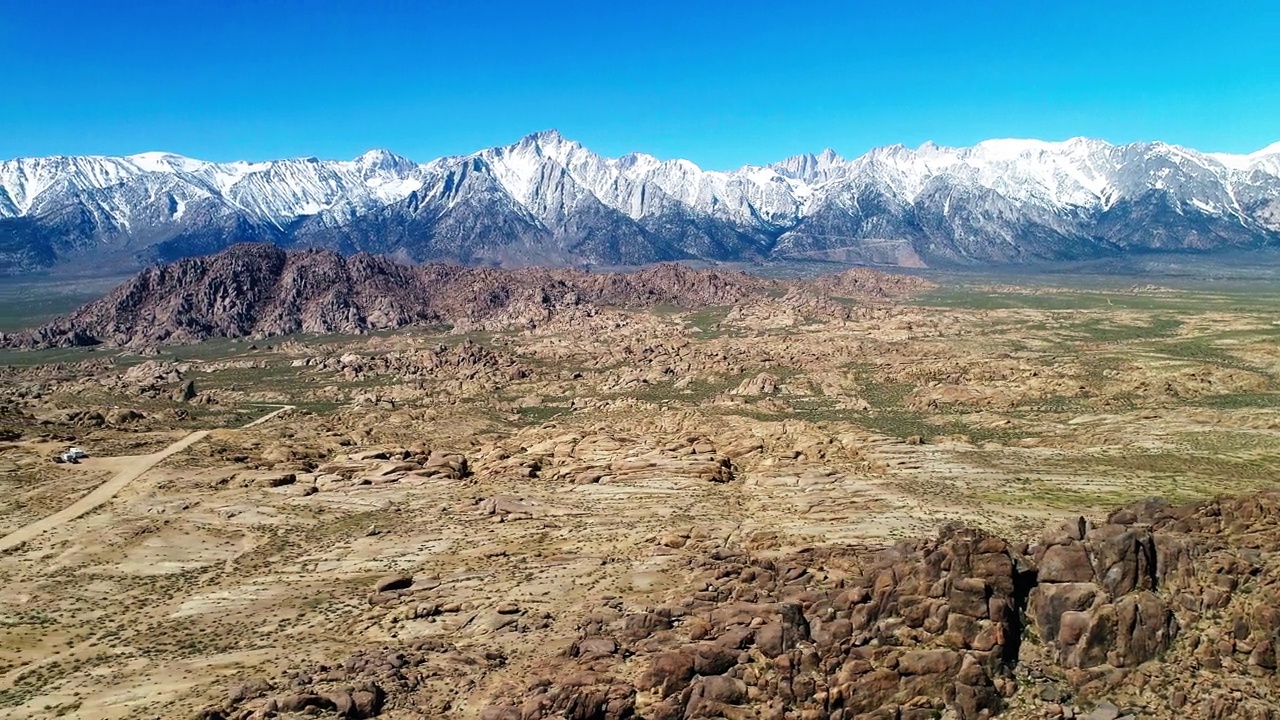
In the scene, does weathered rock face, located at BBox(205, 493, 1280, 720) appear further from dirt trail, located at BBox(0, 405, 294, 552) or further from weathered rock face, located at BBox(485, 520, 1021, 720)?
dirt trail, located at BBox(0, 405, 294, 552)

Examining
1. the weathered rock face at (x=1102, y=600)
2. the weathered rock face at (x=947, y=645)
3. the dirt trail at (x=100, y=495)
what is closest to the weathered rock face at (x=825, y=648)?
the weathered rock face at (x=947, y=645)

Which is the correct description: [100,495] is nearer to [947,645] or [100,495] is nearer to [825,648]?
[825,648]

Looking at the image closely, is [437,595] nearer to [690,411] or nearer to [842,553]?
[842,553]

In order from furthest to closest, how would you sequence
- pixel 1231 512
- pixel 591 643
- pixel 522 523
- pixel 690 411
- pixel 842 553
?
1. pixel 690 411
2. pixel 522 523
3. pixel 842 553
4. pixel 1231 512
5. pixel 591 643

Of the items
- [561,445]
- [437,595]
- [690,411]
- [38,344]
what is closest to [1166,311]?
[690,411]

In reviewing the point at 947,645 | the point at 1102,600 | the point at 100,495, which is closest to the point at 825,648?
the point at 947,645
